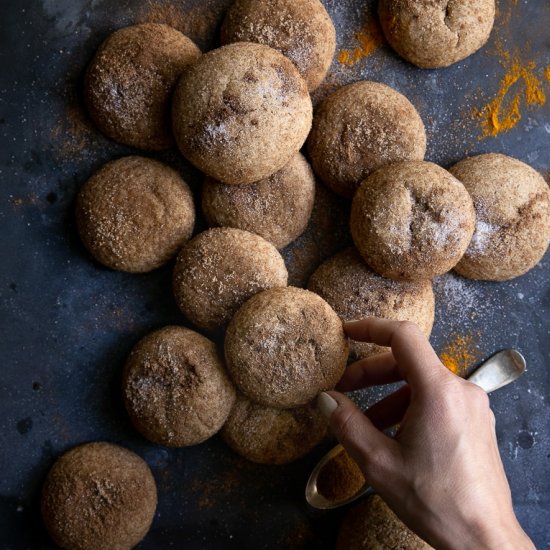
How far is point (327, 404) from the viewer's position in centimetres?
160

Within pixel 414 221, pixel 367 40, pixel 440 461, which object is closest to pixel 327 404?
pixel 440 461

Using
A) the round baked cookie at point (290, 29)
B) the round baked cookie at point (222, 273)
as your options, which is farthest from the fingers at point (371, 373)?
the round baked cookie at point (290, 29)

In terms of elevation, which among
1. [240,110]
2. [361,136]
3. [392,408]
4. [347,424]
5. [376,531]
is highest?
[240,110]

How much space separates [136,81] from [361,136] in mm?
623

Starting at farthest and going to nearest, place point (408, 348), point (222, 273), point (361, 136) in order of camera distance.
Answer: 1. point (361, 136)
2. point (222, 273)
3. point (408, 348)

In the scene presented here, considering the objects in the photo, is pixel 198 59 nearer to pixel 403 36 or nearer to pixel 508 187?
pixel 403 36

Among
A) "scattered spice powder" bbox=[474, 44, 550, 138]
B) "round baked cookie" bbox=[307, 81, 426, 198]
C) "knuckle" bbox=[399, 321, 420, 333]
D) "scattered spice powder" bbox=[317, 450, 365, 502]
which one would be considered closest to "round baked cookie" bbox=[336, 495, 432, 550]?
"scattered spice powder" bbox=[317, 450, 365, 502]

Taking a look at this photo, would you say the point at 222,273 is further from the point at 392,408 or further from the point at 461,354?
the point at 461,354

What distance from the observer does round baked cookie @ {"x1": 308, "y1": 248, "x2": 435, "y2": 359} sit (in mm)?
1873

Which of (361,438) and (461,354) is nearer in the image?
(361,438)

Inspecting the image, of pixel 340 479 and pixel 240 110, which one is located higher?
pixel 240 110

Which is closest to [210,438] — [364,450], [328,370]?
[328,370]

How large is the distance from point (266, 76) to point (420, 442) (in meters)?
0.94

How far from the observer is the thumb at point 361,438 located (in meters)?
1.49
